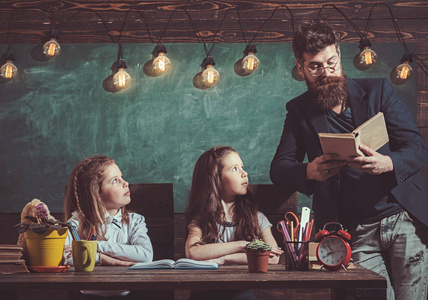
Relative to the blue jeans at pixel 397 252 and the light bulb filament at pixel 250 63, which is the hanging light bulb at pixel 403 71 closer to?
the light bulb filament at pixel 250 63

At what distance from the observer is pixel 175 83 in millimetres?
3887

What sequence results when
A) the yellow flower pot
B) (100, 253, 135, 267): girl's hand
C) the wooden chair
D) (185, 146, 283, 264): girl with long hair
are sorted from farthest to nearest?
the wooden chair < (185, 146, 283, 264): girl with long hair < (100, 253, 135, 267): girl's hand < the yellow flower pot

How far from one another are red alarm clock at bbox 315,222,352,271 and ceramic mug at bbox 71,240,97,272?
0.77 meters

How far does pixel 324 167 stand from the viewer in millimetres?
2203

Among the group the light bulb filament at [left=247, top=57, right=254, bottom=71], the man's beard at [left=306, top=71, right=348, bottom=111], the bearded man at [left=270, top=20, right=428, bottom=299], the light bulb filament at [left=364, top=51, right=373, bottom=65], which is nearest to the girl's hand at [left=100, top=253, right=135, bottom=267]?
the bearded man at [left=270, top=20, right=428, bottom=299]

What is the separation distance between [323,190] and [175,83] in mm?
1812

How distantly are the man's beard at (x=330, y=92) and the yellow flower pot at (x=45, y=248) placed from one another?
3.90 feet

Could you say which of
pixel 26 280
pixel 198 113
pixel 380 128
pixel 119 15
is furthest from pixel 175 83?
pixel 26 280

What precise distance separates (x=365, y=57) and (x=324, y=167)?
1.81m

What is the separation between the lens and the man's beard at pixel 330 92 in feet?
7.73

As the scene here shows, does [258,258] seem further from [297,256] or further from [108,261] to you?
[108,261]

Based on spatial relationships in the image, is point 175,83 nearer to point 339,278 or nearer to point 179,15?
point 179,15

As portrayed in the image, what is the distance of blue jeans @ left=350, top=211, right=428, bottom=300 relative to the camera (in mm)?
2178

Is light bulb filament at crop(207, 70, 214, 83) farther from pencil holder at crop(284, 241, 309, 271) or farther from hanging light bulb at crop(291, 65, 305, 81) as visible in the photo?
pencil holder at crop(284, 241, 309, 271)
